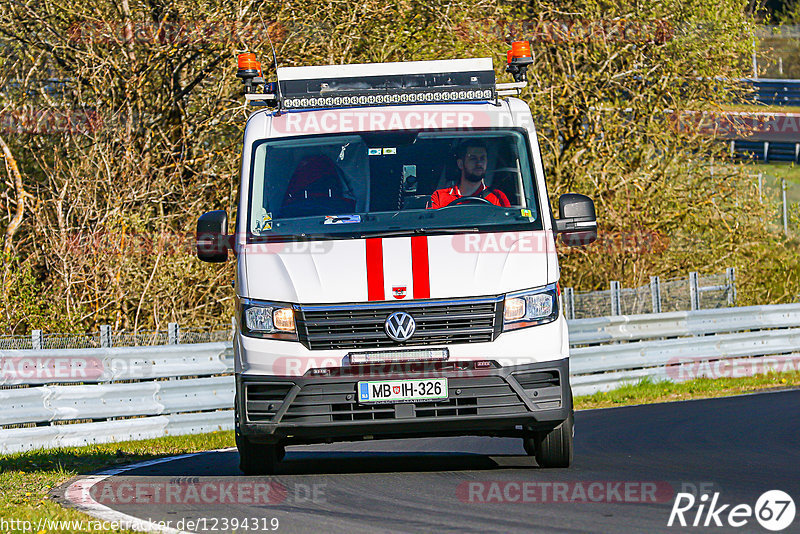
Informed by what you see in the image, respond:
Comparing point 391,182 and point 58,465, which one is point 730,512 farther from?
point 58,465

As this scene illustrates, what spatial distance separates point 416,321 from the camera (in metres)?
7.79

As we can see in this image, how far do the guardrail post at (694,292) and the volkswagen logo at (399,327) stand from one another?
1235 centimetres

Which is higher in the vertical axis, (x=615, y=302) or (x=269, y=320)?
(x=269, y=320)

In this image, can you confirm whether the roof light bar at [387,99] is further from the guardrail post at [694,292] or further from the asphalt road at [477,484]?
the guardrail post at [694,292]

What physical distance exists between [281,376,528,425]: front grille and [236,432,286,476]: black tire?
90cm

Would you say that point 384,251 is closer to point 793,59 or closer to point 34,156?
point 34,156

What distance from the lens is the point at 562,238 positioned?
858cm

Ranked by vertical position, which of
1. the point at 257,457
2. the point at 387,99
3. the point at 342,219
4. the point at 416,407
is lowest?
the point at 257,457

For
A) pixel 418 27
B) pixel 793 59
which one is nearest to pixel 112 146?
pixel 418 27

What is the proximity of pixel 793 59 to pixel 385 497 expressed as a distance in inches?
2322

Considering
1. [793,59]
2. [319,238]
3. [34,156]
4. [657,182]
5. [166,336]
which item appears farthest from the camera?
[793,59]

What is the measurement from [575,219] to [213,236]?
249 cm

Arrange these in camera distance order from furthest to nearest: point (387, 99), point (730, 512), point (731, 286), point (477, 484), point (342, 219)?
point (731, 286)
point (387, 99)
point (342, 219)
point (477, 484)
point (730, 512)

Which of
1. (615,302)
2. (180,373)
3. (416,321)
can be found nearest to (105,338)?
(180,373)
